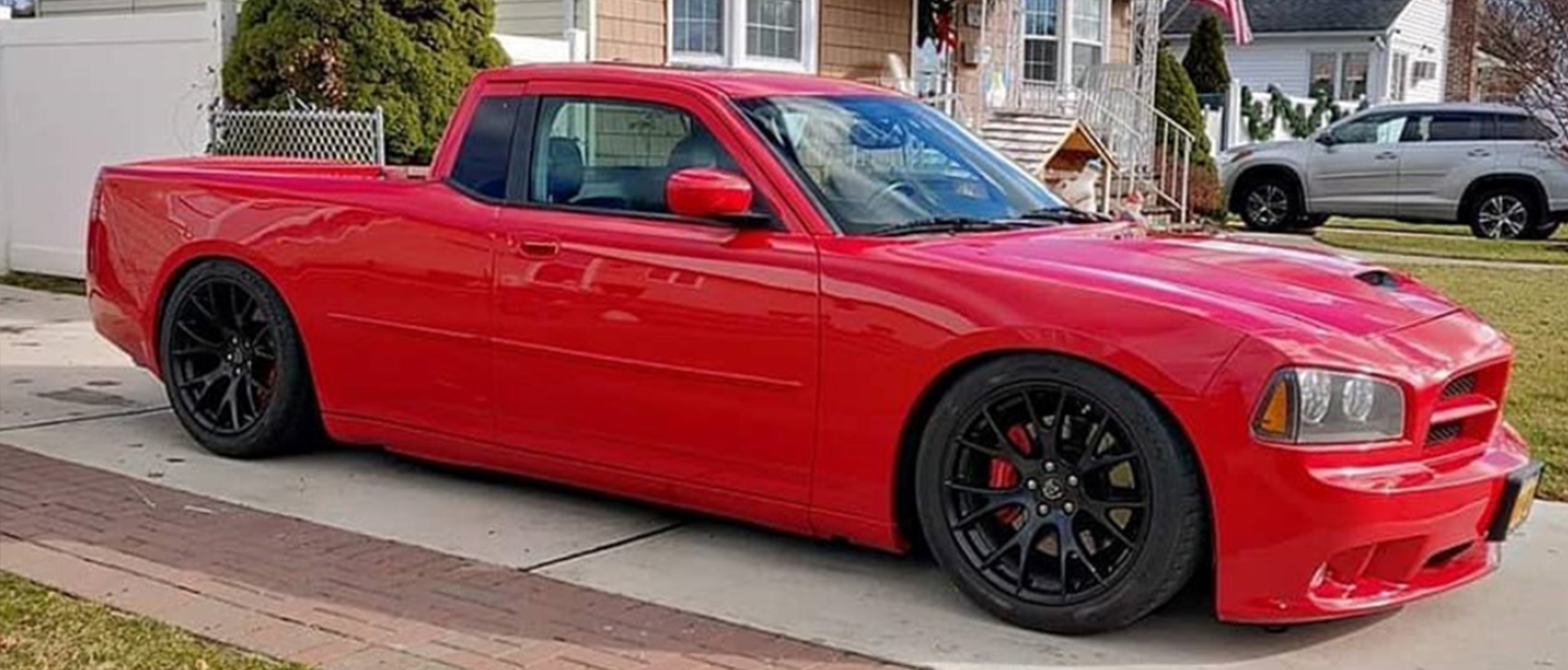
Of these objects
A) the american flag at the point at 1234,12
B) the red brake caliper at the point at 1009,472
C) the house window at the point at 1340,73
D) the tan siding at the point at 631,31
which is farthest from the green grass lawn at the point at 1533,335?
the house window at the point at 1340,73

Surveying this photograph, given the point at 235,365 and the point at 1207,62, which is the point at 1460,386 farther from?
the point at 1207,62

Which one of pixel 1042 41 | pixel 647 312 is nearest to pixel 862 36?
pixel 1042 41

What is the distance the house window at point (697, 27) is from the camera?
14.1 metres

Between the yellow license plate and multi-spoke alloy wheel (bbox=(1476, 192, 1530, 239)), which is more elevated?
multi-spoke alloy wheel (bbox=(1476, 192, 1530, 239))

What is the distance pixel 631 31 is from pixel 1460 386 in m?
9.94

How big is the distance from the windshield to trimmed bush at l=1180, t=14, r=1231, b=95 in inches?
950

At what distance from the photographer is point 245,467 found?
622 centimetres

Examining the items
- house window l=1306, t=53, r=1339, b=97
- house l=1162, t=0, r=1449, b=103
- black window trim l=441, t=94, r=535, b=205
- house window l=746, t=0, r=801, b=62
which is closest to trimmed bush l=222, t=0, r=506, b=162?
house window l=746, t=0, r=801, b=62

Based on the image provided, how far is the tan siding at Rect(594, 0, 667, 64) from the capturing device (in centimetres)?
Answer: 1311

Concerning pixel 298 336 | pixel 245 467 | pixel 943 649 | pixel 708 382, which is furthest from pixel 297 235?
pixel 943 649

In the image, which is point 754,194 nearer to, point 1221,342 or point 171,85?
point 1221,342

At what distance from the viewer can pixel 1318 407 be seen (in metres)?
4.03

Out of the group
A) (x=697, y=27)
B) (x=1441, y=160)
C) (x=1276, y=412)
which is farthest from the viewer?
(x=1441, y=160)

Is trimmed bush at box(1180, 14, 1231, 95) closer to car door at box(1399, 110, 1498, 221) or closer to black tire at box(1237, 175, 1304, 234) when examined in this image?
black tire at box(1237, 175, 1304, 234)
